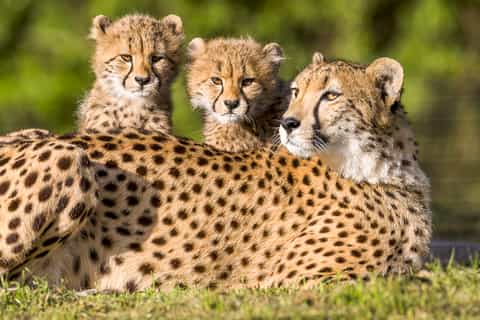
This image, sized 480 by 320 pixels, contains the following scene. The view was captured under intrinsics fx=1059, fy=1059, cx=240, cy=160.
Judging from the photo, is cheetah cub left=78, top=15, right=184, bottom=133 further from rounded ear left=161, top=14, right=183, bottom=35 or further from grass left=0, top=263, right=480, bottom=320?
grass left=0, top=263, right=480, bottom=320

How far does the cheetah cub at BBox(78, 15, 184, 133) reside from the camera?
5.74 metres

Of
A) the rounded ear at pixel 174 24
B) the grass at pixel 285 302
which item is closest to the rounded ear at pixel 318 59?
the grass at pixel 285 302

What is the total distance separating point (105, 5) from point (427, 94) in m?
4.85

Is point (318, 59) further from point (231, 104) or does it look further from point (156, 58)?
point (156, 58)

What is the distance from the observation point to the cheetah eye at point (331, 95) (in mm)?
4617

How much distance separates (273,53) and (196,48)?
45 cm

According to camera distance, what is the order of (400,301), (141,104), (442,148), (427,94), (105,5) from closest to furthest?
(400,301) < (141,104) < (442,148) < (427,94) < (105,5)

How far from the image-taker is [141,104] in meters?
5.76

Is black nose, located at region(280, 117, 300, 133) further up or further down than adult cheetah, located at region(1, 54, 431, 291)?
further up

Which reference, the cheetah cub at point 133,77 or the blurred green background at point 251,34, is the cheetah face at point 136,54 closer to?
the cheetah cub at point 133,77

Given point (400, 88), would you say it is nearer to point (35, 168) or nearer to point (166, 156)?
point (166, 156)

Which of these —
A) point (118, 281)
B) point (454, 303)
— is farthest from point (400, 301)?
point (118, 281)

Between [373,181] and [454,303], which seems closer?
[454,303]

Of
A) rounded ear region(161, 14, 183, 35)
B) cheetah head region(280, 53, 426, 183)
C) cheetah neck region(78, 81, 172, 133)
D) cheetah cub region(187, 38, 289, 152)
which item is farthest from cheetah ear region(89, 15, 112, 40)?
cheetah head region(280, 53, 426, 183)
